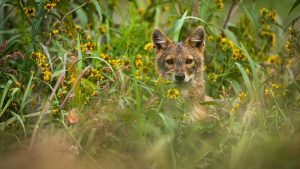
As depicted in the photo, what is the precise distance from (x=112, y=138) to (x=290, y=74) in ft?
9.02

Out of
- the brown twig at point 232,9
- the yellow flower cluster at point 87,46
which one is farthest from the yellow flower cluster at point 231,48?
the yellow flower cluster at point 87,46

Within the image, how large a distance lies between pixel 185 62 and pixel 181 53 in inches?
4.4

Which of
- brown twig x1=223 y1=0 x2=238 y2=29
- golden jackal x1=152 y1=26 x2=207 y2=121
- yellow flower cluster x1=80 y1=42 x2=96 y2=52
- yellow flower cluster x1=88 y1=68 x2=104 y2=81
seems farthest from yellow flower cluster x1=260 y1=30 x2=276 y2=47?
yellow flower cluster x1=88 y1=68 x2=104 y2=81

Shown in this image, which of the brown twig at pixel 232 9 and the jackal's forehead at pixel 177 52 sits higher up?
the brown twig at pixel 232 9

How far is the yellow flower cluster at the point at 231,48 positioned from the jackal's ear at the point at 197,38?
0.88 feet

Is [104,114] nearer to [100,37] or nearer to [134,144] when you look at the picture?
[134,144]

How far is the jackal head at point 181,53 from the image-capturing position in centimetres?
778

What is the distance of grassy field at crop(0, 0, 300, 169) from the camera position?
5641 millimetres

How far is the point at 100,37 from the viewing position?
8.38 m

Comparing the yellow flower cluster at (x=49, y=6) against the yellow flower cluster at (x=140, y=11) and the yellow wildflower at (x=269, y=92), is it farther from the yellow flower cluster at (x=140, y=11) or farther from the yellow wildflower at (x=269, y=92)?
the yellow wildflower at (x=269, y=92)

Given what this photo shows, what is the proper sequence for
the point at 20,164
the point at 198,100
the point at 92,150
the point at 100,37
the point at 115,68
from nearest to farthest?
the point at 20,164 → the point at 92,150 → the point at 115,68 → the point at 198,100 → the point at 100,37

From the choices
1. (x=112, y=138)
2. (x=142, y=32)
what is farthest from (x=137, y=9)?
(x=112, y=138)

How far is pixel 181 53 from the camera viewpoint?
7.85 metres

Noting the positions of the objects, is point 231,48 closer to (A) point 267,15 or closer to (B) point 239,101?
(A) point 267,15
